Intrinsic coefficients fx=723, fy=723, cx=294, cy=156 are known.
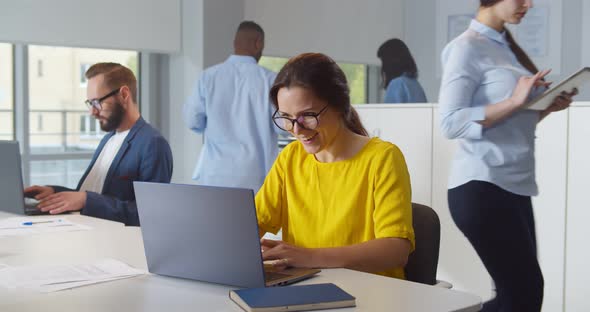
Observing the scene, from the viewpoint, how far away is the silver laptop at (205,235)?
1314mm

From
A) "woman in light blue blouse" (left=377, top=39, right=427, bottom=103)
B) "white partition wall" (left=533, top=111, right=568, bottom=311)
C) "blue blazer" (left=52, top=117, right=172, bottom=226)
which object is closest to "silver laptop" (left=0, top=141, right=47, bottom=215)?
"blue blazer" (left=52, top=117, right=172, bottom=226)

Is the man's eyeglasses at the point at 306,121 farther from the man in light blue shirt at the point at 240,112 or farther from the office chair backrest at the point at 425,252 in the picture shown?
the man in light blue shirt at the point at 240,112

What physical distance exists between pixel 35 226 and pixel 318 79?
1.00 m

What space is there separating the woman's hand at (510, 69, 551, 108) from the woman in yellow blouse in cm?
58

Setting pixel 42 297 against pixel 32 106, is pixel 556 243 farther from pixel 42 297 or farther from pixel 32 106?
pixel 32 106

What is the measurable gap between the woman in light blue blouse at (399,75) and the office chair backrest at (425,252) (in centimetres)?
240

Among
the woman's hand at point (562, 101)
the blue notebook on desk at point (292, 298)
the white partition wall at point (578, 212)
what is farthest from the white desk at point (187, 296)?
the white partition wall at point (578, 212)

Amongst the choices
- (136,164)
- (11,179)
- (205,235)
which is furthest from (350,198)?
(11,179)

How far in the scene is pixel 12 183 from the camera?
7.66 feet

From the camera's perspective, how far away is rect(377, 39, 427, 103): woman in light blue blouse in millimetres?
4121

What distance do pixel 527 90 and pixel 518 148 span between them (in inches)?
7.4

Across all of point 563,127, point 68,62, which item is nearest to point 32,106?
point 68,62

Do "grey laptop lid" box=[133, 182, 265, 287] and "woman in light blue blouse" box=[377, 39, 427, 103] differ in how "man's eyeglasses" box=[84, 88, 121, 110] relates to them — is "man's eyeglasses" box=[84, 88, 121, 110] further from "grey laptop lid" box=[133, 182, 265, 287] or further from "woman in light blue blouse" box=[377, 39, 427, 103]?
"woman in light blue blouse" box=[377, 39, 427, 103]

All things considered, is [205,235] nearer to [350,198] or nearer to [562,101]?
[350,198]
